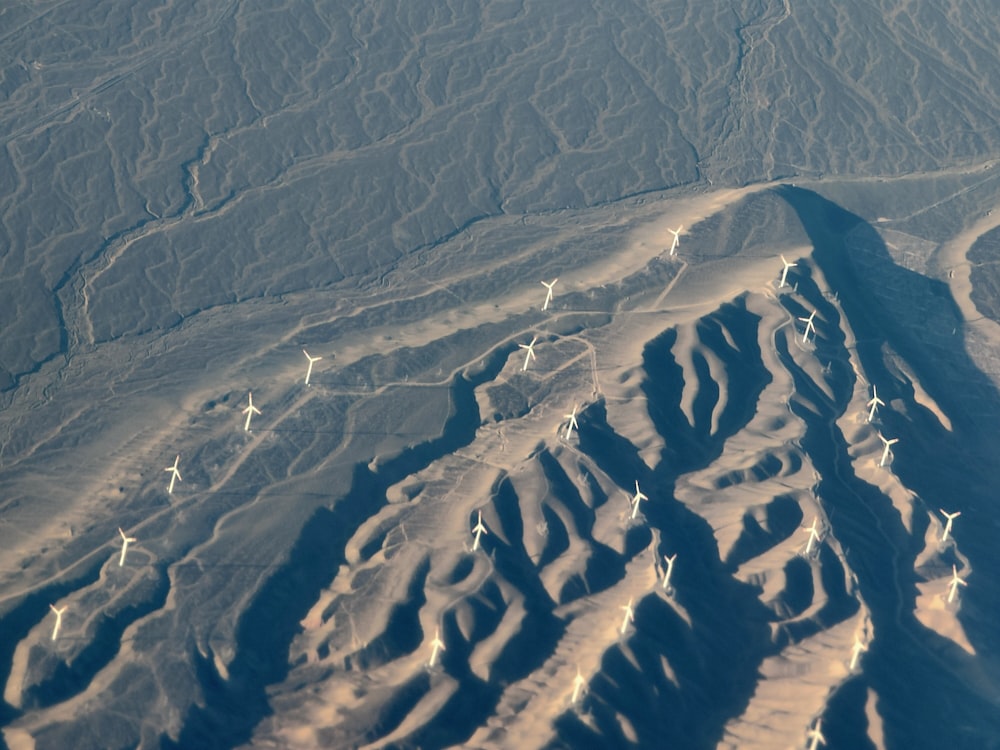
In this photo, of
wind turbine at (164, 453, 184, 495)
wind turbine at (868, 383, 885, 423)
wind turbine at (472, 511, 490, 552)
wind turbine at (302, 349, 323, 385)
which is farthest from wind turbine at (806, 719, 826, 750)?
wind turbine at (302, 349, 323, 385)

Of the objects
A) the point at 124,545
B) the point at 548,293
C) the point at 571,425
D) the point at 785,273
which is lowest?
the point at 571,425

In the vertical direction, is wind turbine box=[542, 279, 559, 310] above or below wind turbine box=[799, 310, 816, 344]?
above

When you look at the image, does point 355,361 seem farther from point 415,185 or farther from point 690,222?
point 690,222

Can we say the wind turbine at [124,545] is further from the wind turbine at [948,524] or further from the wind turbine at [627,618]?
the wind turbine at [948,524]

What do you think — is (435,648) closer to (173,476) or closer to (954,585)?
(173,476)

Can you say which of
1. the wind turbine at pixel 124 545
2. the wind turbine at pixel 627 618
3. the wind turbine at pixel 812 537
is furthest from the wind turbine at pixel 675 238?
the wind turbine at pixel 124 545

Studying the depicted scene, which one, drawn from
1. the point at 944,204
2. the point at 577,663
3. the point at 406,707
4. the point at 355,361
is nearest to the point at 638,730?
the point at 577,663

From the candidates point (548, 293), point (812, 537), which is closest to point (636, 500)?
point (812, 537)

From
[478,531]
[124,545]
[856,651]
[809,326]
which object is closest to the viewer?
[856,651]

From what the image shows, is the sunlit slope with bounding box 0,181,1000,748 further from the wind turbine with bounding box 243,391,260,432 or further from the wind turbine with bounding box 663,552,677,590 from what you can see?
the wind turbine with bounding box 243,391,260,432
